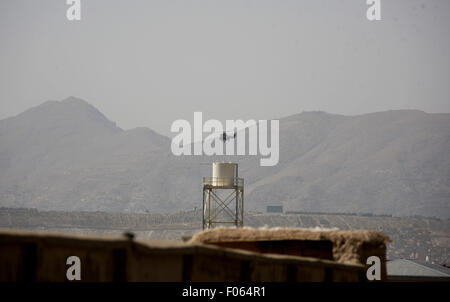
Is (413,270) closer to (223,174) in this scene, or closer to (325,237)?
(223,174)

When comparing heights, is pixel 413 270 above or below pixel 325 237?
below

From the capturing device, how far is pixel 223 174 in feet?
173

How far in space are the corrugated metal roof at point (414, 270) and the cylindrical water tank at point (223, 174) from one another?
11.3 metres

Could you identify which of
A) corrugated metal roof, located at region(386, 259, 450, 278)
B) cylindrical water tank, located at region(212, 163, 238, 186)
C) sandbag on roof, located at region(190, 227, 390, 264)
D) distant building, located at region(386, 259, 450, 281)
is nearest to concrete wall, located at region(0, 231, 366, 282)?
sandbag on roof, located at region(190, 227, 390, 264)

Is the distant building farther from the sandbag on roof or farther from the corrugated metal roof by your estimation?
the sandbag on roof

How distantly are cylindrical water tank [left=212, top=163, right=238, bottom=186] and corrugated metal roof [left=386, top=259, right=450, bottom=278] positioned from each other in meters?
11.3

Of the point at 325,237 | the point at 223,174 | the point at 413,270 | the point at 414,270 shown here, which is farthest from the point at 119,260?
the point at 413,270

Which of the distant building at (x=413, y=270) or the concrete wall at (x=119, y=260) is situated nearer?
the concrete wall at (x=119, y=260)

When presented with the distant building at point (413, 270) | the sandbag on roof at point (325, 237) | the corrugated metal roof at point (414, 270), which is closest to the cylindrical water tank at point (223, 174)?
the distant building at point (413, 270)

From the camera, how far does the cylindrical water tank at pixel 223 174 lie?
52438 mm

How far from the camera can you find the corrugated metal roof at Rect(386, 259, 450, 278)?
5409 centimetres

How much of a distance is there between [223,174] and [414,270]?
1341cm

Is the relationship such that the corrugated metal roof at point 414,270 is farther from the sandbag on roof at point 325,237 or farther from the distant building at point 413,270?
the sandbag on roof at point 325,237
